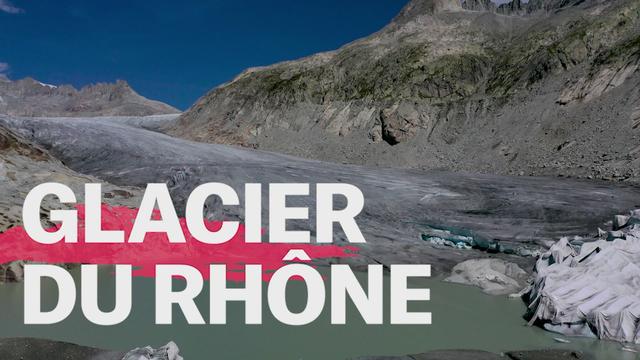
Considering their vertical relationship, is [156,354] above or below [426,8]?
below

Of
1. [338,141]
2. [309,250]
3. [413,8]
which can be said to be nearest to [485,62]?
[338,141]

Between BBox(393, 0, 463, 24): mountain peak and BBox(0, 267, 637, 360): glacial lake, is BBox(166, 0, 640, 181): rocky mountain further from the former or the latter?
BBox(0, 267, 637, 360): glacial lake

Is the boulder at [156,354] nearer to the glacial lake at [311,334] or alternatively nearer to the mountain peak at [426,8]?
the glacial lake at [311,334]

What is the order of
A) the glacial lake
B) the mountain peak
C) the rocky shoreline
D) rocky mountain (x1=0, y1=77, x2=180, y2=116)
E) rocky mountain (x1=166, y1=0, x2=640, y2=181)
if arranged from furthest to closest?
rocky mountain (x1=0, y1=77, x2=180, y2=116), the mountain peak, rocky mountain (x1=166, y1=0, x2=640, y2=181), the glacial lake, the rocky shoreline

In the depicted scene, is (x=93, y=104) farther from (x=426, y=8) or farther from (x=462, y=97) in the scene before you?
(x=462, y=97)

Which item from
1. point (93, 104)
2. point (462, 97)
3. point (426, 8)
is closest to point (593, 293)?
point (462, 97)

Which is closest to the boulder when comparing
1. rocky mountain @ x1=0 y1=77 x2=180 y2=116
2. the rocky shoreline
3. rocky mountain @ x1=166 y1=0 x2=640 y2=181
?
the rocky shoreline
